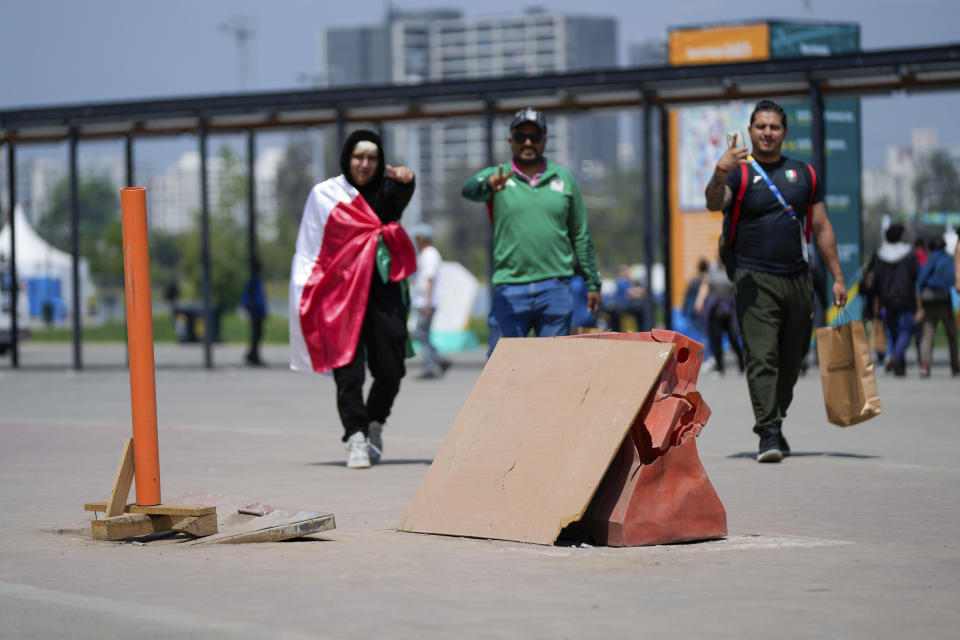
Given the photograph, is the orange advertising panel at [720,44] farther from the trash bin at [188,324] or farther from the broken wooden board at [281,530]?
the broken wooden board at [281,530]

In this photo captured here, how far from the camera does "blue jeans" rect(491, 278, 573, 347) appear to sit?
364 inches

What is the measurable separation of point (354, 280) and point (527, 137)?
1320mm

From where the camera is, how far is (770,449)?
9219 mm

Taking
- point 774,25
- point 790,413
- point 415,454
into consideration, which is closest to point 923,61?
point 790,413

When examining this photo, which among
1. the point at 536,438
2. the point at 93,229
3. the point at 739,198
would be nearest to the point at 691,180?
the point at 739,198

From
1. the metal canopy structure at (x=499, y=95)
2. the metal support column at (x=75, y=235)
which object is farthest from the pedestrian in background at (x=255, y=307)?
the metal support column at (x=75, y=235)

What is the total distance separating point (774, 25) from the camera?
27172 millimetres

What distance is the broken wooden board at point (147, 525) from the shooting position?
6324 mm

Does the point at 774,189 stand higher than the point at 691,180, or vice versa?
the point at 691,180

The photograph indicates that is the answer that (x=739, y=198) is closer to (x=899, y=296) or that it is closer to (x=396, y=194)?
(x=396, y=194)

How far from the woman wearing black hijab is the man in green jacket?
0.59 meters

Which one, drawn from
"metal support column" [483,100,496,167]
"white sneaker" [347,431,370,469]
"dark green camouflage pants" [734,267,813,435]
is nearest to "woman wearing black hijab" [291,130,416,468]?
"white sneaker" [347,431,370,469]

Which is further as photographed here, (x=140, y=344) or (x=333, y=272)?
(x=333, y=272)

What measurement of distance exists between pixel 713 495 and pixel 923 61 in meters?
13.4
